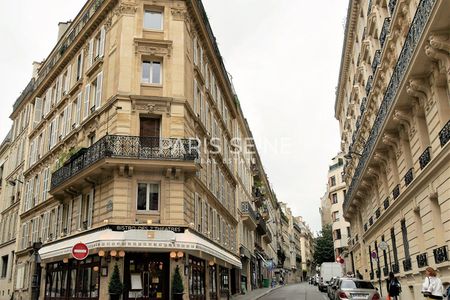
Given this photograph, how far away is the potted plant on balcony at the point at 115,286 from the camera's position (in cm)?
1780

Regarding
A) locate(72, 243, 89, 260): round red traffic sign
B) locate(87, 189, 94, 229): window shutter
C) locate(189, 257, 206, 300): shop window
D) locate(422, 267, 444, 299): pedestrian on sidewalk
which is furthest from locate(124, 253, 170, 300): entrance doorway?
locate(422, 267, 444, 299): pedestrian on sidewalk

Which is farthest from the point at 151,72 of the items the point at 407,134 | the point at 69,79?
the point at 407,134

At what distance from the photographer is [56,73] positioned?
97.3 feet

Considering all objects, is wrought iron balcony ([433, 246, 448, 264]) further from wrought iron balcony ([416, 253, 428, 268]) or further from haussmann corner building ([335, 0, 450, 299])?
wrought iron balcony ([416, 253, 428, 268])

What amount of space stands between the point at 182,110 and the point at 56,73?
12.7m

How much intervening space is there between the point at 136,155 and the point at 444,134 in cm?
1210

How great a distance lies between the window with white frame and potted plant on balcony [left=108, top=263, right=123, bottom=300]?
285 centimetres

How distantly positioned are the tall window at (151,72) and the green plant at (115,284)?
9007 mm

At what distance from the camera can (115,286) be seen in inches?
702

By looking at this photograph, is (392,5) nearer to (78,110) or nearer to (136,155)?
(136,155)

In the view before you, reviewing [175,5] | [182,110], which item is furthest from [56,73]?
[182,110]

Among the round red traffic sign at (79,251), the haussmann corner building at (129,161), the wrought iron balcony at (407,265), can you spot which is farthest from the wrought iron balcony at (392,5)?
the round red traffic sign at (79,251)

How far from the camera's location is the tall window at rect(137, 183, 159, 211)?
19.7 meters

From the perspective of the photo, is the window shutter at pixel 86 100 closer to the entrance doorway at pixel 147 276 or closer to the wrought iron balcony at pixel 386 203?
the entrance doorway at pixel 147 276
